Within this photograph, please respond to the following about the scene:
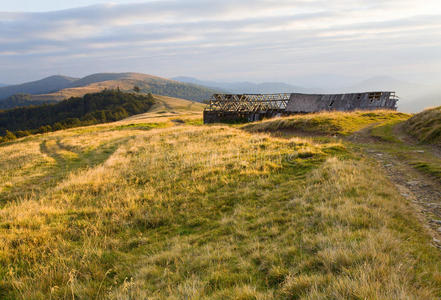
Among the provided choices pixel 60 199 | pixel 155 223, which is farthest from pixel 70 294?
pixel 60 199

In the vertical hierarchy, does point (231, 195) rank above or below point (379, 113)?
below

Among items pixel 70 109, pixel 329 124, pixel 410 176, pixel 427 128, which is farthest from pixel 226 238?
pixel 70 109

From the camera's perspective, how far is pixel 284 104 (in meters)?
47.0

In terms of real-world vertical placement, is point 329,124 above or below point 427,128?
below

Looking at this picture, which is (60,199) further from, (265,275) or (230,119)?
(230,119)

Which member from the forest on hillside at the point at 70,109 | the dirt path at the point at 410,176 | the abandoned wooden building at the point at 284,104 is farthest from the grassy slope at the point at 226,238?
the forest on hillside at the point at 70,109

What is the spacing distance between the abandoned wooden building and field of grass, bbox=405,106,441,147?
64.8 feet

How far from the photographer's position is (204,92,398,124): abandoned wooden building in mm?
38500

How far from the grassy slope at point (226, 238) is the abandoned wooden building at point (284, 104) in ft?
107

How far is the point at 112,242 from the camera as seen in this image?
21.8 ft

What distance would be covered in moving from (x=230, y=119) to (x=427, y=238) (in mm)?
43002

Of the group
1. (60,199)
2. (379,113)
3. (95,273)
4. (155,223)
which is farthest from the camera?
(379,113)

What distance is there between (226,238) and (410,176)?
8212 millimetres

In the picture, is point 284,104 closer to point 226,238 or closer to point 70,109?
point 226,238
